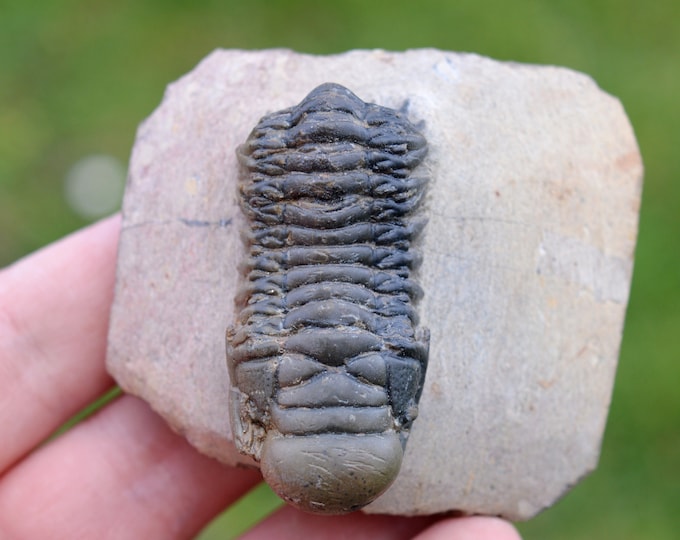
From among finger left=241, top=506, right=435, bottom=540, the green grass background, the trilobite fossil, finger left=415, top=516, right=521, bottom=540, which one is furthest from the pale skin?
the green grass background

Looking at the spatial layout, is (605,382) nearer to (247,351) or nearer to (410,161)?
(410,161)

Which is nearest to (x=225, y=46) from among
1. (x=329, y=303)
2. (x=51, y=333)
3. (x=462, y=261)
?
(x=51, y=333)

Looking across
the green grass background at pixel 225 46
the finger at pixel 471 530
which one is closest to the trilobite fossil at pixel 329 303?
the finger at pixel 471 530

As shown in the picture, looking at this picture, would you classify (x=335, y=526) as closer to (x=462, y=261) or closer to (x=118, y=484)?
(x=118, y=484)

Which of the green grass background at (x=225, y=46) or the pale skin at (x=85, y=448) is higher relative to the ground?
the green grass background at (x=225, y=46)

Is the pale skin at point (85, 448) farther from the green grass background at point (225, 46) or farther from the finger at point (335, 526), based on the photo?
the green grass background at point (225, 46)

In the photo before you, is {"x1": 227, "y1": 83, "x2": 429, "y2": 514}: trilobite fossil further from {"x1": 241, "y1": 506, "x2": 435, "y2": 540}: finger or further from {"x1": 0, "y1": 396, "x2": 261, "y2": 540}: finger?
{"x1": 0, "y1": 396, "x2": 261, "y2": 540}: finger
